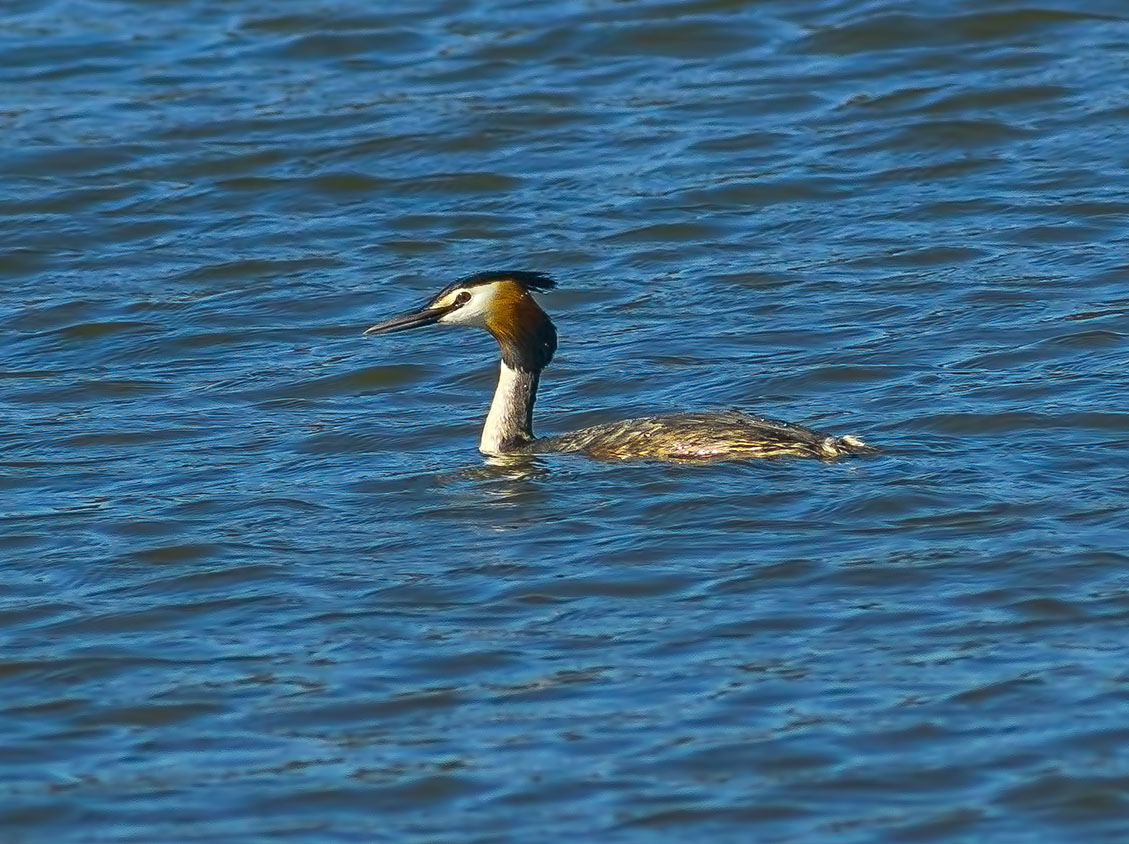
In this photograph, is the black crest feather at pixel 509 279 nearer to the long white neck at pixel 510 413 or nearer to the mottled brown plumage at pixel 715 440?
the long white neck at pixel 510 413

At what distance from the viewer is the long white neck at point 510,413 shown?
9.83m

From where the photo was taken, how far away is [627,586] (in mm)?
7809

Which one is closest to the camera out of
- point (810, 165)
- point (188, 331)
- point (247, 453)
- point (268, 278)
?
point (247, 453)

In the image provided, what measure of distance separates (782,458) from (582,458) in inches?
34.7

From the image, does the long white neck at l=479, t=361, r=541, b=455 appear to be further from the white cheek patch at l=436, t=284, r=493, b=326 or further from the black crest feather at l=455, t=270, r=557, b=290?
the black crest feather at l=455, t=270, r=557, b=290

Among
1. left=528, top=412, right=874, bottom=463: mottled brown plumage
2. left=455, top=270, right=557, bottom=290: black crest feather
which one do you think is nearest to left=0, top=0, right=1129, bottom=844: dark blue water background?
left=528, top=412, right=874, bottom=463: mottled brown plumage

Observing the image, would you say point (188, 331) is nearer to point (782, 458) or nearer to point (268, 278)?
point (268, 278)

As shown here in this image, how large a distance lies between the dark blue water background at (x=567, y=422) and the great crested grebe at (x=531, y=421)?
114mm

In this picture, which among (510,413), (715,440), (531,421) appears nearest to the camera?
(715,440)

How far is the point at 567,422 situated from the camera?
34.5 ft

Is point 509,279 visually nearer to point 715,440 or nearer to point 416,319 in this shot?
point 416,319

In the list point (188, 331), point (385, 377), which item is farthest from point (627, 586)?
point (188, 331)

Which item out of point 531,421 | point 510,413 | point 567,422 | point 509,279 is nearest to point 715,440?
point 510,413

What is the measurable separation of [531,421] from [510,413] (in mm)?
274
